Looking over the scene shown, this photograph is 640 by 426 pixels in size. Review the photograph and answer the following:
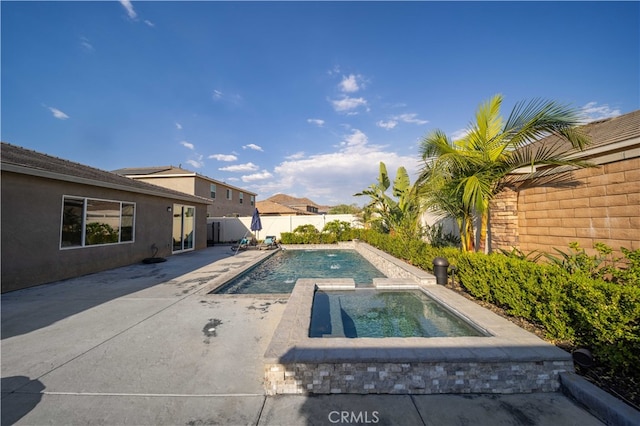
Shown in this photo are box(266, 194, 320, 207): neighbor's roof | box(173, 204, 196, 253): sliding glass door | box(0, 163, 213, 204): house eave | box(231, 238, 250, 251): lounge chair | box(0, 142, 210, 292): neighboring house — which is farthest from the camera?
box(266, 194, 320, 207): neighbor's roof

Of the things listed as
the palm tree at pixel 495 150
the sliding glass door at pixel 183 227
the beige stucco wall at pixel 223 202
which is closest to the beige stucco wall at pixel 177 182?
the beige stucco wall at pixel 223 202

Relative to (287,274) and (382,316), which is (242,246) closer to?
(287,274)

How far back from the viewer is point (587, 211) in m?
→ 4.79

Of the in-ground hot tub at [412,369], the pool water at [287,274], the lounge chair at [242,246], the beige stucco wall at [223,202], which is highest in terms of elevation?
the beige stucco wall at [223,202]

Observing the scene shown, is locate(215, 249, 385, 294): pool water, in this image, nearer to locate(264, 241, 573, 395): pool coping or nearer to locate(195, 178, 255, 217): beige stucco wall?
locate(264, 241, 573, 395): pool coping

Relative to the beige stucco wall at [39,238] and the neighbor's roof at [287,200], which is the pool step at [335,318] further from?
the neighbor's roof at [287,200]

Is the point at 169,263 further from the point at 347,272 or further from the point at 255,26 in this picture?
the point at 255,26

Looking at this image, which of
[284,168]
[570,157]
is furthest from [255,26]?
[284,168]

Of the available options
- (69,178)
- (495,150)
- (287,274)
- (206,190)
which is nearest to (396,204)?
(287,274)

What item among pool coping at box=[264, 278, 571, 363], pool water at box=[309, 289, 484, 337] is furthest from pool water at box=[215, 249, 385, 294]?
pool coping at box=[264, 278, 571, 363]

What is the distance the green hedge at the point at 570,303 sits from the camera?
2625 millimetres

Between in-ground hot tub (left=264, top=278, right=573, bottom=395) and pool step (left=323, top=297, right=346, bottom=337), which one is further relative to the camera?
pool step (left=323, top=297, right=346, bottom=337)

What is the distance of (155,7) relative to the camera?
8.91 metres

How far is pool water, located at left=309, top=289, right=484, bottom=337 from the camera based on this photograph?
437 cm
